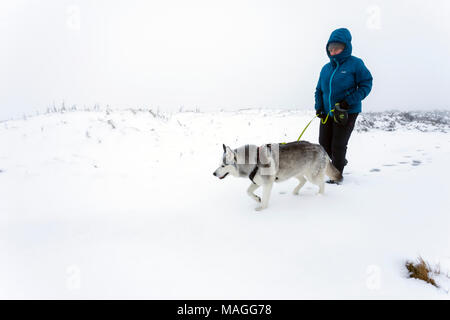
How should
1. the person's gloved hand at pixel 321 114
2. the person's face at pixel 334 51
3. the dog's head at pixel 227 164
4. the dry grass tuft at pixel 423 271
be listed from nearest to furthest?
the dry grass tuft at pixel 423 271
the dog's head at pixel 227 164
the person's face at pixel 334 51
the person's gloved hand at pixel 321 114

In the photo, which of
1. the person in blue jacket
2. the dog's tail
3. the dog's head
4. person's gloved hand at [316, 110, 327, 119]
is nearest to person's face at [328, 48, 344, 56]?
the person in blue jacket

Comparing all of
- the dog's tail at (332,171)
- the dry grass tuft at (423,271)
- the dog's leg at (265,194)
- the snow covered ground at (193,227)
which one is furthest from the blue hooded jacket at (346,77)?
the dry grass tuft at (423,271)

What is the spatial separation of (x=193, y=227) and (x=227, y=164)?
3.67 ft

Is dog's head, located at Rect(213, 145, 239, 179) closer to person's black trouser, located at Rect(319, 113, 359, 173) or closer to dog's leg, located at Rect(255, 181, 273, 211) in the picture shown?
dog's leg, located at Rect(255, 181, 273, 211)

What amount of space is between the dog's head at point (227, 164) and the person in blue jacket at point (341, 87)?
227cm

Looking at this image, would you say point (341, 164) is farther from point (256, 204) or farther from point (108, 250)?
point (108, 250)

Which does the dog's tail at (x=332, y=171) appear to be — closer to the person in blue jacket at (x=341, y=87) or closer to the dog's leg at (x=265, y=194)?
the person in blue jacket at (x=341, y=87)

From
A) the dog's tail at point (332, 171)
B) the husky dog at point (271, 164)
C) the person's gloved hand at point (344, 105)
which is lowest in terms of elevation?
the dog's tail at point (332, 171)

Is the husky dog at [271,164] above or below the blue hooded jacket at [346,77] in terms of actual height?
below

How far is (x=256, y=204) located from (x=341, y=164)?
7.29 ft

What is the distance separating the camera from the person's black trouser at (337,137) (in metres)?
4.71

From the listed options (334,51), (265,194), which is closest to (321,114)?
(334,51)
